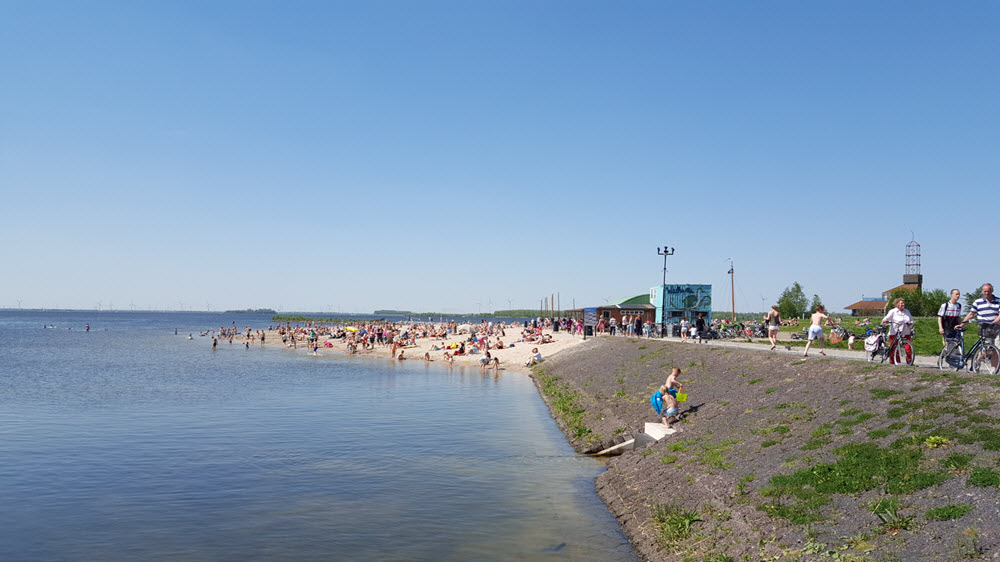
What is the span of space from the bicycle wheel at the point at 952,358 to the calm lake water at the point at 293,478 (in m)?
11.0

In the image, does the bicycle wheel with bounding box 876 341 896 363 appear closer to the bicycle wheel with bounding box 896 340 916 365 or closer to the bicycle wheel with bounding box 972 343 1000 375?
the bicycle wheel with bounding box 896 340 916 365

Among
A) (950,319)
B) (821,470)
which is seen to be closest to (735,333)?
(950,319)

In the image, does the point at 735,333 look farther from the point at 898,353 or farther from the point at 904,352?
the point at 904,352

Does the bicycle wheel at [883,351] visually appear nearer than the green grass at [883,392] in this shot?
No

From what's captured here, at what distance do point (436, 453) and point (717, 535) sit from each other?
1267 centimetres

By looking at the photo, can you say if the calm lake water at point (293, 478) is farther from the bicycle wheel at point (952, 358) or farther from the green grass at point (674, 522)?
the bicycle wheel at point (952, 358)

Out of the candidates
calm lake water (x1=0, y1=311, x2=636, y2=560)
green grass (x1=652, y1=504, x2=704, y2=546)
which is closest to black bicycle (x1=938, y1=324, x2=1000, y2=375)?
green grass (x1=652, y1=504, x2=704, y2=546)

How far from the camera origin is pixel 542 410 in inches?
1337

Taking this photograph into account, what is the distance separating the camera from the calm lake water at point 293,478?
46.1 feet

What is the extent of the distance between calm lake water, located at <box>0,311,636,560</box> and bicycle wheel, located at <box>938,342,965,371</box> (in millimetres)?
10956

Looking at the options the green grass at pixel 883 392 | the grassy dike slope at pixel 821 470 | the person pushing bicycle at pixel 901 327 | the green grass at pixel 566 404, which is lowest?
the green grass at pixel 566 404

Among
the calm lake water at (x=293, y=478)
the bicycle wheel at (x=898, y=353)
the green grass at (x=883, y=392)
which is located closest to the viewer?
the calm lake water at (x=293, y=478)

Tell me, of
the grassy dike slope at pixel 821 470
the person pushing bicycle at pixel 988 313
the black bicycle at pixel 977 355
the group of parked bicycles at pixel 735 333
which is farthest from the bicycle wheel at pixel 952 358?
the group of parked bicycles at pixel 735 333

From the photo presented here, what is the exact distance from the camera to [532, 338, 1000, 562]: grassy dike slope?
10.0m
